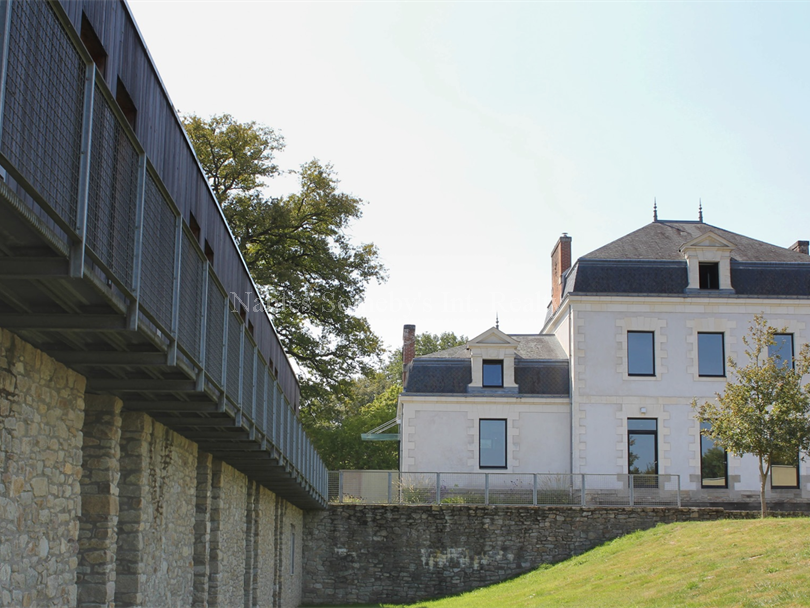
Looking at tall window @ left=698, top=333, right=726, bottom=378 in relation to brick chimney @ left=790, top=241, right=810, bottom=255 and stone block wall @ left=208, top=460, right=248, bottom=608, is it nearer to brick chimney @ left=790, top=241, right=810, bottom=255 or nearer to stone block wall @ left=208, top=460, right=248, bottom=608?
brick chimney @ left=790, top=241, right=810, bottom=255

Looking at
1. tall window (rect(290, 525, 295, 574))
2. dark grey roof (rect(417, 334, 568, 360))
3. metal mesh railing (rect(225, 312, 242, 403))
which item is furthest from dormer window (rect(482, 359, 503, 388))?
metal mesh railing (rect(225, 312, 242, 403))

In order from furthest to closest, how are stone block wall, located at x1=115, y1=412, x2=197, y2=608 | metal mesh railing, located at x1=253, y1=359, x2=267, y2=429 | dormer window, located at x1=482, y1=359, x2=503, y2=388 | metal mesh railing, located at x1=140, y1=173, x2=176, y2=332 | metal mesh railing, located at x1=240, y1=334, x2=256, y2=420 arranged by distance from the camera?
dormer window, located at x1=482, y1=359, x2=503, y2=388 → metal mesh railing, located at x1=253, y1=359, x2=267, y2=429 → metal mesh railing, located at x1=240, y1=334, x2=256, y2=420 → stone block wall, located at x1=115, y1=412, x2=197, y2=608 → metal mesh railing, located at x1=140, y1=173, x2=176, y2=332

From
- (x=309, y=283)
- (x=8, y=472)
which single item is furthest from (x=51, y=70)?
(x=309, y=283)

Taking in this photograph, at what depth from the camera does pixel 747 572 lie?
714 inches

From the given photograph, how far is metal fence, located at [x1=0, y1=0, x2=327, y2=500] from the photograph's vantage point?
204 inches

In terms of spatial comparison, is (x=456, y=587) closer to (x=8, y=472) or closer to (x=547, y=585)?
(x=547, y=585)

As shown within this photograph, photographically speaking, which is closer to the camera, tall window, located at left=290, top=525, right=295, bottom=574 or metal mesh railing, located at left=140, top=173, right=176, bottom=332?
metal mesh railing, located at left=140, top=173, right=176, bottom=332

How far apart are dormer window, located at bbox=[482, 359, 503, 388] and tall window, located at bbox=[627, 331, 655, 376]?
14.1ft

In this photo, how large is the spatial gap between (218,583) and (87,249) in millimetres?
9607

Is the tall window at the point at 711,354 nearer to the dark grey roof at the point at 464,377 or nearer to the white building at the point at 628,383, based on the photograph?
the white building at the point at 628,383

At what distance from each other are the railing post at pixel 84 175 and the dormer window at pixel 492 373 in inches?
1113

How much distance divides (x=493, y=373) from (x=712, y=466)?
769cm

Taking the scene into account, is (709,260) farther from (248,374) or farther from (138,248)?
(138,248)

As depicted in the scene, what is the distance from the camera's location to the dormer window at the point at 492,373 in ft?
111
